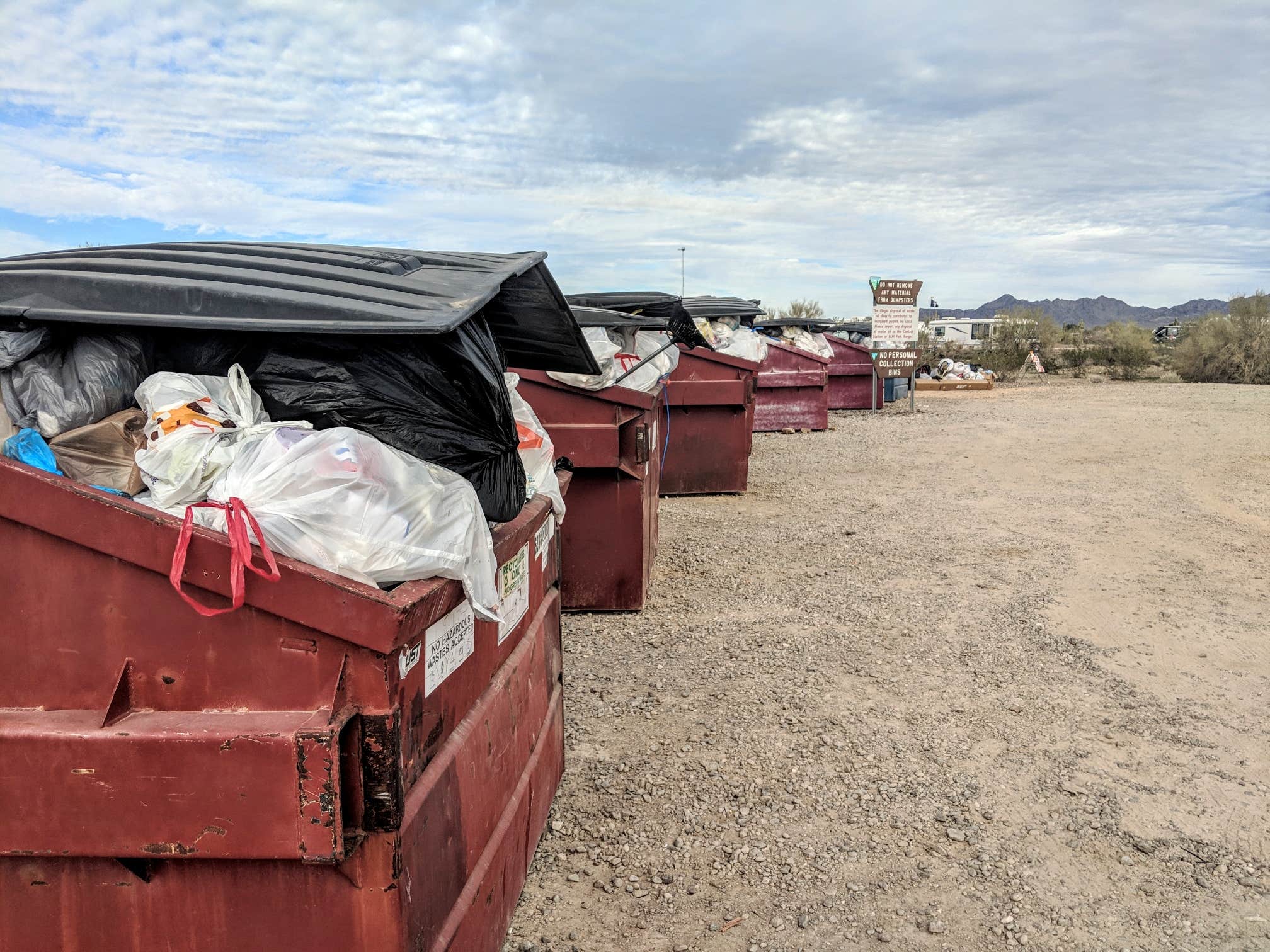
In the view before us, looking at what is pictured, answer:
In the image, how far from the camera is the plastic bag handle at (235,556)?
1.66 meters

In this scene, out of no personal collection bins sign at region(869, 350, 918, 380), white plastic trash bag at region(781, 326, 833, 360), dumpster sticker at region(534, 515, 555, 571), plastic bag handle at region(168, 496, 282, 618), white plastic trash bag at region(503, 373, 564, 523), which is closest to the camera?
plastic bag handle at region(168, 496, 282, 618)

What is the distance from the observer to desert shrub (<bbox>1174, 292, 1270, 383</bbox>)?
2314 cm

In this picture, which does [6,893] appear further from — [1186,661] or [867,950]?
[1186,661]

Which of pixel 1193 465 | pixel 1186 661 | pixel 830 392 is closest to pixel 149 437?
pixel 1186 661

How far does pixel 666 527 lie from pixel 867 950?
549 centimetres

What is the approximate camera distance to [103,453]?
76.4 inches

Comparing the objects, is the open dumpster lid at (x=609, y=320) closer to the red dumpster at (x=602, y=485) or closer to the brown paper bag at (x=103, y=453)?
the red dumpster at (x=602, y=485)

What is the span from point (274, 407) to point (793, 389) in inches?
517

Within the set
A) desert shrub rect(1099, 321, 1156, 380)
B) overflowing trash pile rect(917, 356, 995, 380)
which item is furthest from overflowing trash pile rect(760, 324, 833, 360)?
desert shrub rect(1099, 321, 1156, 380)

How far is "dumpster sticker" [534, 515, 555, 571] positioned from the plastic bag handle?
4.08ft

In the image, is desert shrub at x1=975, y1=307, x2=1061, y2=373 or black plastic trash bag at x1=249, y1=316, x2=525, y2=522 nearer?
black plastic trash bag at x1=249, y1=316, x2=525, y2=522

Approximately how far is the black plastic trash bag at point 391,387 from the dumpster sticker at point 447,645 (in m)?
0.36

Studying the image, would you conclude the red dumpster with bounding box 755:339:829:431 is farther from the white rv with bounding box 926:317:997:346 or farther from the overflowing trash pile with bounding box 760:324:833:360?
the white rv with bounding box 926:317:997:346

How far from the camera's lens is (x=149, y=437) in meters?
1.94
